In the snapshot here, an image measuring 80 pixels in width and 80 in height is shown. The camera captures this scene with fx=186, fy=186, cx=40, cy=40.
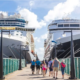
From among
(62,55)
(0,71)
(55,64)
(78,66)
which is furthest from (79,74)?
(62,55)

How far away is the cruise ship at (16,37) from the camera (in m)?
37.5

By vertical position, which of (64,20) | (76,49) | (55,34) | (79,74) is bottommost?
(79,74)

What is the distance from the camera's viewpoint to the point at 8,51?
4053 cm

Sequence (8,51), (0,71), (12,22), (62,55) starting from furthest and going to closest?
(12,22)
(8,51)
(62,55)
(0,71)

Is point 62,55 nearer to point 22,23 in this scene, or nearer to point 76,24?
point 76,24

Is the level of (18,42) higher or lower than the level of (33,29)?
lower

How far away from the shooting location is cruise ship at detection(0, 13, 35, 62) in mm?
37500

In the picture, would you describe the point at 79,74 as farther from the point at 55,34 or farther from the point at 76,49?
the point at 55,34

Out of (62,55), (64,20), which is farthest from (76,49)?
(64,20)

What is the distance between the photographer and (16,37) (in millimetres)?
38312

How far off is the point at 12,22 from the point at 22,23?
347 centimetres

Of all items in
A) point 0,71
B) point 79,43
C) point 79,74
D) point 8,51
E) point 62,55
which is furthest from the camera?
point 8,51

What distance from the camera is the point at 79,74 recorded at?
12.9m

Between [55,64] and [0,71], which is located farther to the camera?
[55,64]
